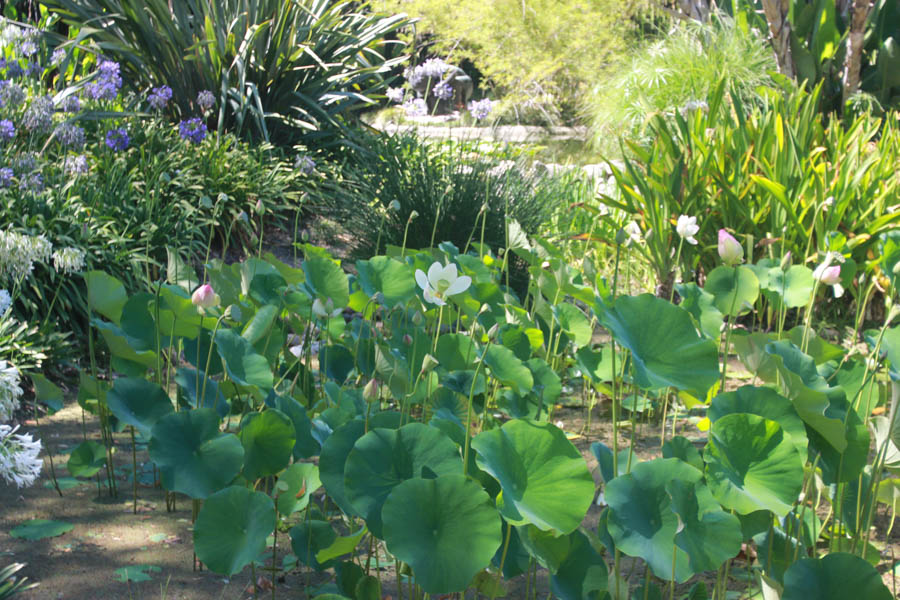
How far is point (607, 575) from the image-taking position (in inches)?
45.9

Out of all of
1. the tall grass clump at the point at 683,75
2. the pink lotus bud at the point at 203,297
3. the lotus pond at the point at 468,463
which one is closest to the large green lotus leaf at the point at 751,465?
the lotus pond at the point at 468,463

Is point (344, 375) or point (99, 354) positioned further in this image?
point (99, 354)

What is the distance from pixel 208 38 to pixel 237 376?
3.88 metres

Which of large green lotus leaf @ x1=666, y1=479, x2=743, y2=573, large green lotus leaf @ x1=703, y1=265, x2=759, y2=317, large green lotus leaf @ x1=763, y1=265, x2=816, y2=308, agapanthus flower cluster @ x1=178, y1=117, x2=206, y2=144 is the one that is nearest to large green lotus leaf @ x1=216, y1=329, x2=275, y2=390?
large green lotus leaf @ x1=666, y1=479, x2=743, y2=573

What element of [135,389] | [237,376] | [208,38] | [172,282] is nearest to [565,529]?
[237,376]

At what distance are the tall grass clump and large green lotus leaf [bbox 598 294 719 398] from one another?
174 inches

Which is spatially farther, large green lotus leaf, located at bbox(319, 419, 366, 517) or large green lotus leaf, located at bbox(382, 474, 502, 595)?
large green lotus leaf, located at bbox(319, 419, 366, 517)

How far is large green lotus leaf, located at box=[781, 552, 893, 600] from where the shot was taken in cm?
99

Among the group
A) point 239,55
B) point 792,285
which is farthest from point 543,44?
point 792,285

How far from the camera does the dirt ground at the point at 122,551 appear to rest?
1.34 m

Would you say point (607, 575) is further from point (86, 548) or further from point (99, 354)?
point (99, 354)

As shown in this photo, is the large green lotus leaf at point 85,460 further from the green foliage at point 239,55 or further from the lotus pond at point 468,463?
the green foliage at point 239,55

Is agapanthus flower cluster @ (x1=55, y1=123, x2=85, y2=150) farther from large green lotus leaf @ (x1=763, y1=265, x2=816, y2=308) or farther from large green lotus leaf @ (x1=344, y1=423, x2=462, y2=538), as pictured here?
large green lotus leaf @ (x1=763, y1=265, x2=816, y2=308)

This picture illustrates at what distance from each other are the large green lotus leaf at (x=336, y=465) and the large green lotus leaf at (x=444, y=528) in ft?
0.51
